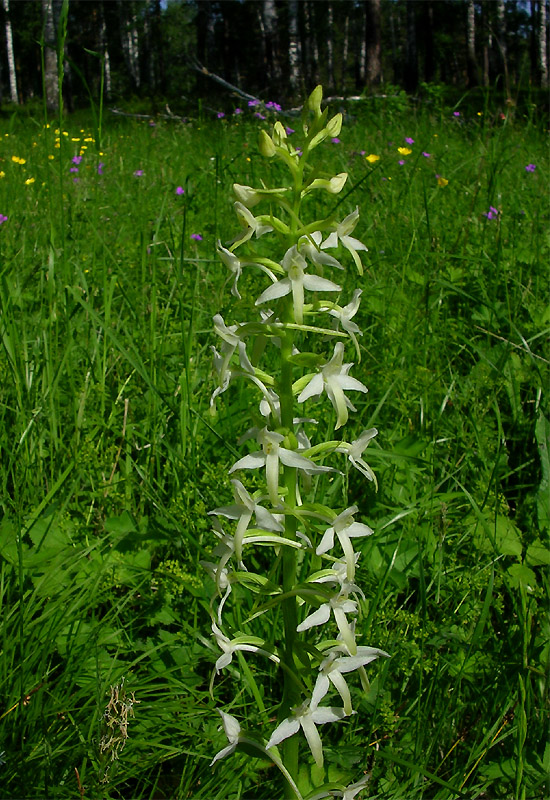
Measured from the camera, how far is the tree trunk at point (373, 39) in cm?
1231

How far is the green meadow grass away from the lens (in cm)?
130

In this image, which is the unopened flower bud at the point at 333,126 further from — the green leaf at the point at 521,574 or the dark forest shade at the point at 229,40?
the dark forest shade at the point at 229,40

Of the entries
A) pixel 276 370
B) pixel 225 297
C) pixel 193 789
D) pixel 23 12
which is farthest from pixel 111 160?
pixel 23 12

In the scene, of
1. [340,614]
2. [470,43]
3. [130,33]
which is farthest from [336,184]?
[130,33]

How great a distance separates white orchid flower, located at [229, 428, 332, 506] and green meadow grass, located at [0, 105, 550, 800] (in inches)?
16.9

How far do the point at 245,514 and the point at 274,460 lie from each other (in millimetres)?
97

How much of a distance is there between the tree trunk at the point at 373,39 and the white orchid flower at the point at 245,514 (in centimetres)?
1280

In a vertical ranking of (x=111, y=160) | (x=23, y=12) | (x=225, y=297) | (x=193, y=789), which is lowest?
(x=193, y=789)

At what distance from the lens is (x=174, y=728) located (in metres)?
1.38

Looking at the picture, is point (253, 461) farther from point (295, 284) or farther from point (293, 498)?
point (295, 284)

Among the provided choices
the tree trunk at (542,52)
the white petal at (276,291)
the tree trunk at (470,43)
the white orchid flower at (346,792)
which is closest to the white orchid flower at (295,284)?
the white petal at (276,291)

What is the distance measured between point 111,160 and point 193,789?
15.1ft

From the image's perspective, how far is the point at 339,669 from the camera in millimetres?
1094

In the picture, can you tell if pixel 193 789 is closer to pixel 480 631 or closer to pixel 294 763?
pixel 294 763
